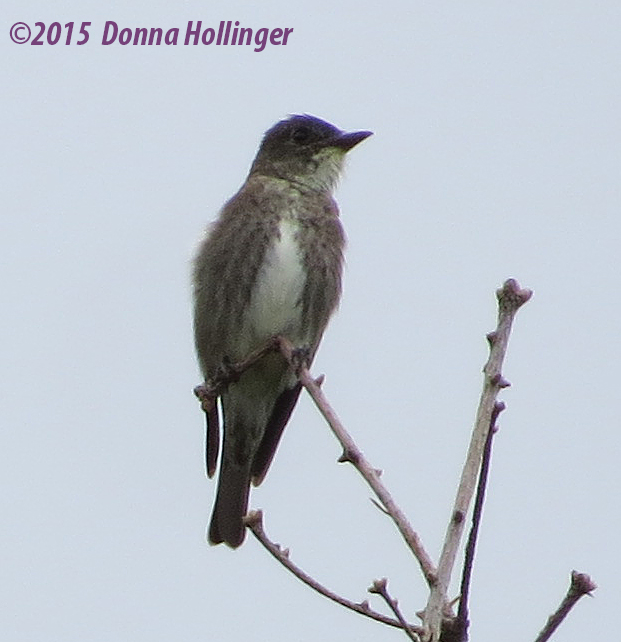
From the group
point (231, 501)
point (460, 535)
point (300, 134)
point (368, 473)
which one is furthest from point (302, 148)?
point (460, 535)

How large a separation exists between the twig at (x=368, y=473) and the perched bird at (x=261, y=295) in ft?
8.11

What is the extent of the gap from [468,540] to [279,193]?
433 centimetres

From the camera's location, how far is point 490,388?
2578 mm

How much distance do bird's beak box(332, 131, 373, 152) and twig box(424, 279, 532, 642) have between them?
4.46 m

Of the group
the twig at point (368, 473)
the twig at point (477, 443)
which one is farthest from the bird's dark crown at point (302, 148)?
the twig at point (477, 443)

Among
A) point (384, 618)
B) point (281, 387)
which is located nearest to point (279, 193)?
point (281, 387)

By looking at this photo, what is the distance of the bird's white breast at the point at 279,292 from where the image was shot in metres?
6.21

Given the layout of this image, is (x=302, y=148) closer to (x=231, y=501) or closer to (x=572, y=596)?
(x=231, y=501)

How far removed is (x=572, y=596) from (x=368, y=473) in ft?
2.12

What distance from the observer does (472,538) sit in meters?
2.45

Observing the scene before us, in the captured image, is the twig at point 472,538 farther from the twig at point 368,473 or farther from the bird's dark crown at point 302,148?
the bird's dark crown at point 302,148

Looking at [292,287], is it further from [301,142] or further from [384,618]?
[384,618]

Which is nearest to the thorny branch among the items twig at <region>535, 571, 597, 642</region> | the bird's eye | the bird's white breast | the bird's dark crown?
twig at <region>535, 571, 597, 642</region>

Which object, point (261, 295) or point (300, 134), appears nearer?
point (261, 295)
